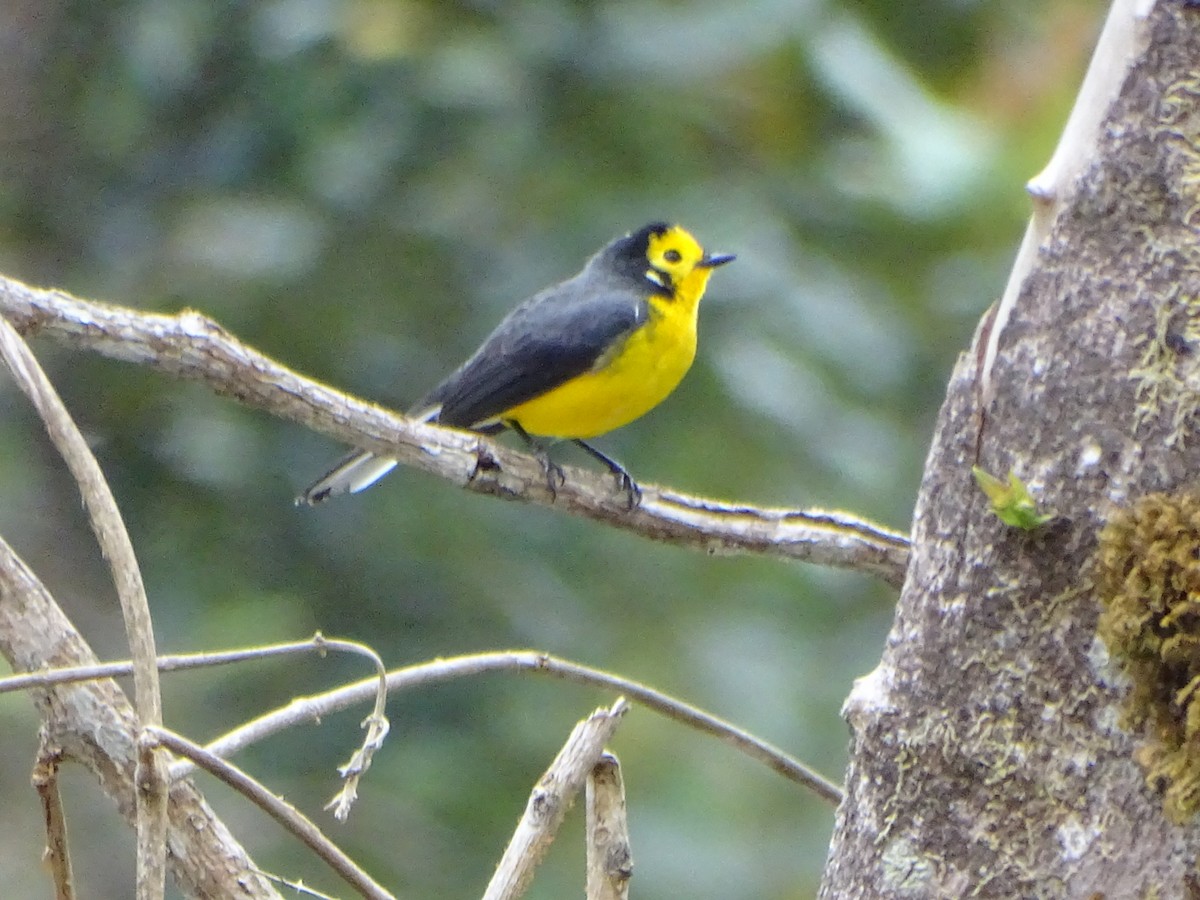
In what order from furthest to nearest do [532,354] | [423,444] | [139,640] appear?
1. [532,354]
2. [423,444]
3. [139,640]

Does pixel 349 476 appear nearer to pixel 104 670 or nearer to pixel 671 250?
pixel 671 250

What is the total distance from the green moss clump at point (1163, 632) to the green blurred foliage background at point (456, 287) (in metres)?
2.22

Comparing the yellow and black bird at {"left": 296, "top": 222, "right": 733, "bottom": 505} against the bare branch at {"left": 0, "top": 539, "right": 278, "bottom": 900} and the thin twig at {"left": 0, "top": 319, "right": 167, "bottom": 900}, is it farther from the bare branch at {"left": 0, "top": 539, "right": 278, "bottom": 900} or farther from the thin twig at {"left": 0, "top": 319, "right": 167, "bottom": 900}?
the thin twig at {"left": 0, "top": 319, "right": 167, "bottom": 900}

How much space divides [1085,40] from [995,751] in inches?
120

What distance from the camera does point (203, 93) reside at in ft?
12.6

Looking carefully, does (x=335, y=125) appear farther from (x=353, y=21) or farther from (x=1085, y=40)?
(x=1085, y=40)

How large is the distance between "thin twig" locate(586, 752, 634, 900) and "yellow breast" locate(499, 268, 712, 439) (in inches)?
80.3

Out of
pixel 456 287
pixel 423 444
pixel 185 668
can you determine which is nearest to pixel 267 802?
pixel 185 668

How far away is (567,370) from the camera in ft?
11.1

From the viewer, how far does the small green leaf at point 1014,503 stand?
142cm

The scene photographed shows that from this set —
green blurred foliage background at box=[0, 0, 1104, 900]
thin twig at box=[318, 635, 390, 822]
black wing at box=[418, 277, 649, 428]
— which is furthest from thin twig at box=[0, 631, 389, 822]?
green blurred foliage background at box=[0, 0, 1104, 900]

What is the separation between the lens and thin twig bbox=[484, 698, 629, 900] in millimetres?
1329

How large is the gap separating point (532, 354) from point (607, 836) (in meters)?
2.11

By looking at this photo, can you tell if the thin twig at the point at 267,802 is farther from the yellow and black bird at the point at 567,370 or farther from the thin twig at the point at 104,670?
the yellow and black bird at the point at 567,370
